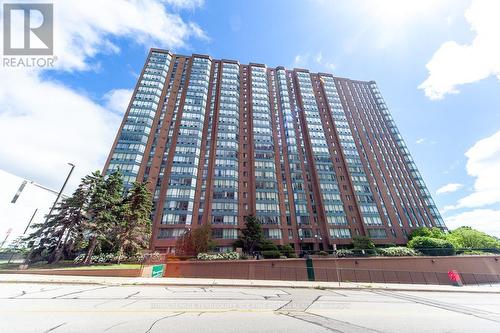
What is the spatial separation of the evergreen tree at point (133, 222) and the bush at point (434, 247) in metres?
40.9

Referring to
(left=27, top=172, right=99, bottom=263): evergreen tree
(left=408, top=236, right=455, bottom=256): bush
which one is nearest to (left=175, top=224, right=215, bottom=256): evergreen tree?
(left=27, top=172, right=99, bottom=263): evergreen tree

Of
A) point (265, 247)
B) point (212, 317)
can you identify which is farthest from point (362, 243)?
point (212, 317)

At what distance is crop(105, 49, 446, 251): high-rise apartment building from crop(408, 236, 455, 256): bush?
54.3 feet

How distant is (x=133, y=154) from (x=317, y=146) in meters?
53.0

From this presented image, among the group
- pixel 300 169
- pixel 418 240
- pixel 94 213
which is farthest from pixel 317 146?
pixel 94 213

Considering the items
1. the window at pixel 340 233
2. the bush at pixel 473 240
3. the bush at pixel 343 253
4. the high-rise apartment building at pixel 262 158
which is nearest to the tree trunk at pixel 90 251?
the high-rise apartment building at pixel 262 158

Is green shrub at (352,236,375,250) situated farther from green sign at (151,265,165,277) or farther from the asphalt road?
green sign at (151,265,165,277)

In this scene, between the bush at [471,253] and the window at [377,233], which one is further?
the window at [377,233]

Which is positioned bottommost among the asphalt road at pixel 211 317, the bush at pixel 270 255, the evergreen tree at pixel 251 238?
the asphalt road at pixel 211 317

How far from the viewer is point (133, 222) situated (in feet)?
84.6

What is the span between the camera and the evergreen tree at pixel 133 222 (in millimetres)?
24759

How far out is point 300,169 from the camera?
192 ft

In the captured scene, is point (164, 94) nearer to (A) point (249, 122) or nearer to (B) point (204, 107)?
(B) point (204, 107)

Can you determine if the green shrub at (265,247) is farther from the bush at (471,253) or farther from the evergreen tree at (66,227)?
the bush at (471,253)
